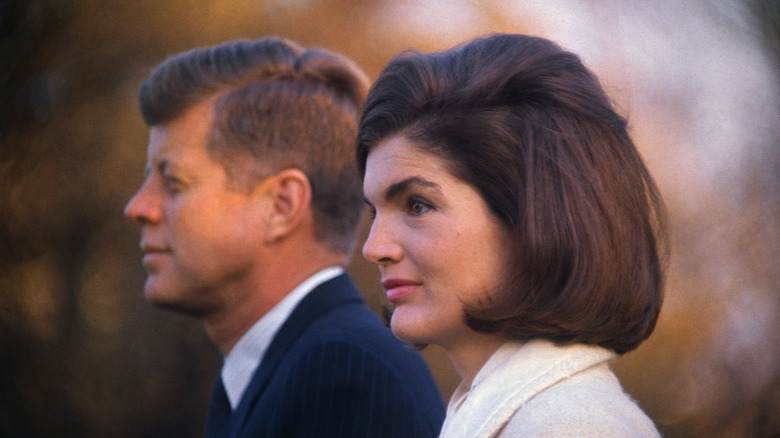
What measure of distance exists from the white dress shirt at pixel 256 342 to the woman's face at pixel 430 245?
0.61 meters

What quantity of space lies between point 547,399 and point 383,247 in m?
0.29

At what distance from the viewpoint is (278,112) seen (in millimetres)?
1745

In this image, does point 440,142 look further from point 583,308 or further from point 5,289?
point 5,289

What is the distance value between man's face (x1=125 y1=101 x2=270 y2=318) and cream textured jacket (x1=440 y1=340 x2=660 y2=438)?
→ 768mm

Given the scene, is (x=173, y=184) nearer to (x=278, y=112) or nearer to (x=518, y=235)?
(x=278, y=112)

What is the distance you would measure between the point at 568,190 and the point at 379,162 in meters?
0.28

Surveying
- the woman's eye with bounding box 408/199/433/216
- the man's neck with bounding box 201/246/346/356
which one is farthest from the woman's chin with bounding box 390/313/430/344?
the man's neck with bounding box 201/246/346/356

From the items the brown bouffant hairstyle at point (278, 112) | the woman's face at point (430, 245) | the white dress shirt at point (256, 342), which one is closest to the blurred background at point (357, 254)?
the brown bouffant hairstyle at point (278, 112)

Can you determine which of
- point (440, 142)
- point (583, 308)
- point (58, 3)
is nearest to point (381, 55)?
point (58, 3)

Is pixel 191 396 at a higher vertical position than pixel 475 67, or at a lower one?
lower

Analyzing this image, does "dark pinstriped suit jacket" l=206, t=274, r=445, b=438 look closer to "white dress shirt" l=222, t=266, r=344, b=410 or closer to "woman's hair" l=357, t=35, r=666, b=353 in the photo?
"white dress shirt" l=222, t=266, r=344, b=410

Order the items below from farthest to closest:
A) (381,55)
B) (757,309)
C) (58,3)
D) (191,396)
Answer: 1. (191,396)
2. (58,3)
3. (381,55)
4. (757,309)

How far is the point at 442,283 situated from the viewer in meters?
1.00

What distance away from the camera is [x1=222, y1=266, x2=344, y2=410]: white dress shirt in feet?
5.36
